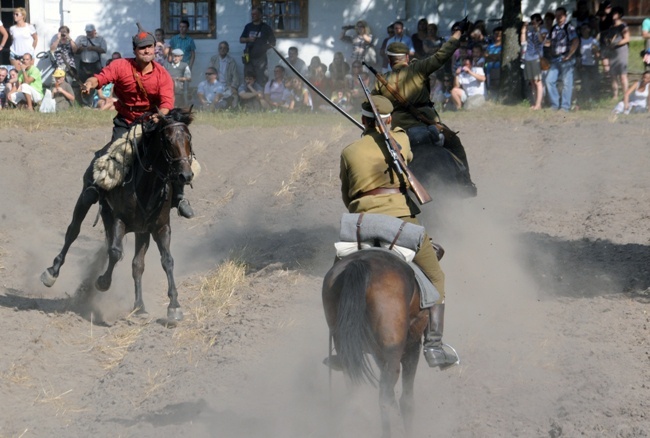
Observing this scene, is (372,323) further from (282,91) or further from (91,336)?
(282,91)

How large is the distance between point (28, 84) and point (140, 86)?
1224 centimetres

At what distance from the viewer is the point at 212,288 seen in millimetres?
12859

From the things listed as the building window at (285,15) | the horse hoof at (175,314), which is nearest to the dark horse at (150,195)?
the horse hoof at (175,314)

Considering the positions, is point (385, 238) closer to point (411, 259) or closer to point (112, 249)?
point (411, 259)

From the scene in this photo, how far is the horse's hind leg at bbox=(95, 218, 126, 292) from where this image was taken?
11445mm

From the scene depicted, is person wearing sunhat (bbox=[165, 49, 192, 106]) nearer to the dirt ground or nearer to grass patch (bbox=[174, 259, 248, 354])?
the dirt ground

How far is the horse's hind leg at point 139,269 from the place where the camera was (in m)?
11.8

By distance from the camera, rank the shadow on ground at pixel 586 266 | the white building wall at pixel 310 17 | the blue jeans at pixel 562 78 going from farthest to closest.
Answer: the white building wall at pixel 310 17 → the blue jeans at pixel 562 78 → the shadow on ground at pixel 586 266

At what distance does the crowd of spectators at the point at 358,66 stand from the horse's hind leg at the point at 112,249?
9991mm

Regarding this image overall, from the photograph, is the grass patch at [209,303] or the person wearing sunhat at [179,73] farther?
the person wearing sunhat at [179,73]

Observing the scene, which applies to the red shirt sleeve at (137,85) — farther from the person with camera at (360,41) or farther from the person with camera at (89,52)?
the person with camera at (360,41)

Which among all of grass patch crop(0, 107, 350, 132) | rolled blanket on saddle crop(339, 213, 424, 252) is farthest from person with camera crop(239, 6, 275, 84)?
rolled blanket on saddle crop(339, 213, 424, 252)

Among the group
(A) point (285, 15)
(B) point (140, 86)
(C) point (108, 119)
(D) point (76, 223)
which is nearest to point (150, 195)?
(B) point (140, 86)

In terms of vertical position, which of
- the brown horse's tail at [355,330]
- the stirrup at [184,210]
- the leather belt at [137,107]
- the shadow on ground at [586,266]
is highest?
the leather belt at [137,107]
